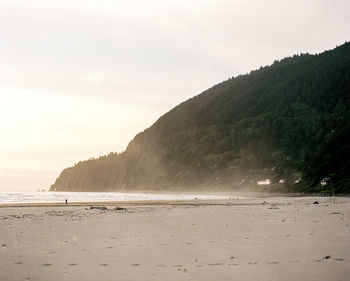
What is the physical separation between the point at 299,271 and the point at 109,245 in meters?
7.11

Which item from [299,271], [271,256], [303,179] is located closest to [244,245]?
[271,256]

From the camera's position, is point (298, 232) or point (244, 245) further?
point (298, 232)

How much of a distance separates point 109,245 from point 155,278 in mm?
5667

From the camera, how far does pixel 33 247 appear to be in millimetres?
13727

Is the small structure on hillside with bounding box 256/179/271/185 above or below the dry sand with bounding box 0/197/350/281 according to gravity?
above

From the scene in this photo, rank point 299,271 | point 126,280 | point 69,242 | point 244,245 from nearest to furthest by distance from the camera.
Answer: point 126,280 < point 299,271 < point 244,245 < point 69,242

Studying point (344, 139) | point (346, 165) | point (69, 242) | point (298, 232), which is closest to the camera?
point (69, 242)

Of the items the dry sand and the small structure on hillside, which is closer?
the dry sand

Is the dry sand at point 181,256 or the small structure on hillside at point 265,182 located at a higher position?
the small structure on hillside at point 265,182

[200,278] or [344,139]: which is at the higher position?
[344,139]

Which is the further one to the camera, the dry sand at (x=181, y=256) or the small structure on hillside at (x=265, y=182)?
the small structure on hillside at (x=265, y=182)

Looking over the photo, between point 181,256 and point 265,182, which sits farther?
point 265,182

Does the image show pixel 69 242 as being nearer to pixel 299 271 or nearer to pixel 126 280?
pixel 126 280

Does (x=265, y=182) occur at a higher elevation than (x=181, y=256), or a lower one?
higher
